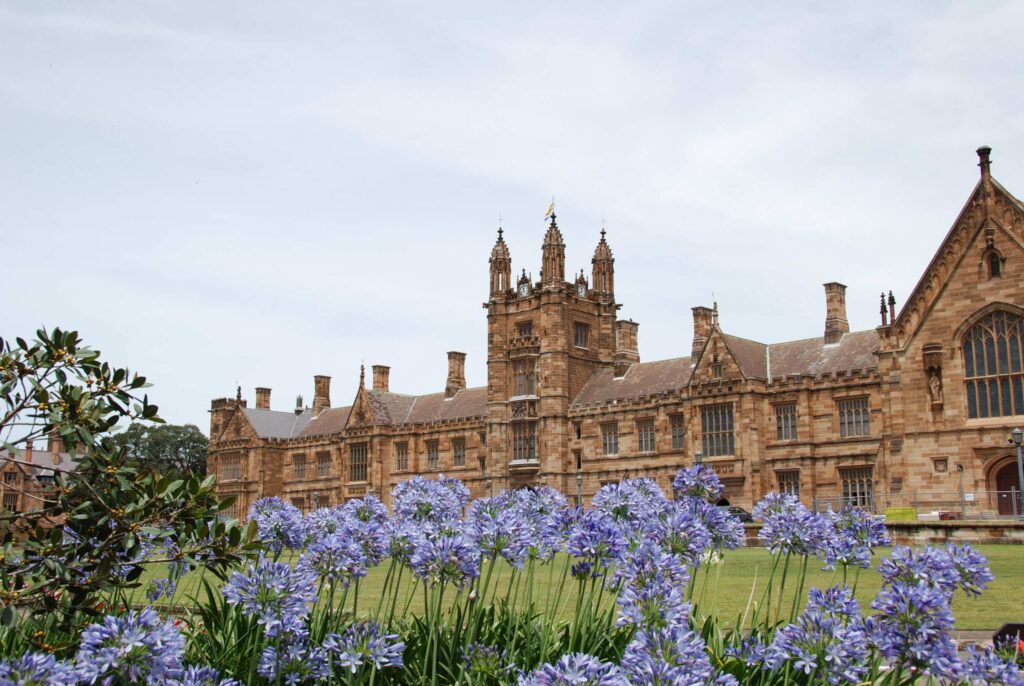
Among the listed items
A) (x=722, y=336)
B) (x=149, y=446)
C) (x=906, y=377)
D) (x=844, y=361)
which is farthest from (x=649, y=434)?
(x=149, y=446)

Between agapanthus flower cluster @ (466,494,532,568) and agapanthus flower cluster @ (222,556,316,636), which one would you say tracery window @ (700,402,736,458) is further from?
agapanthus flower cluster @ (222,556,316,636)

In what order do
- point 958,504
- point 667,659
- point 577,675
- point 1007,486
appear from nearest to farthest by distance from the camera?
point 577,675
point 667,659
point 958,504
point 1007,486

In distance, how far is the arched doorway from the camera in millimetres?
36281

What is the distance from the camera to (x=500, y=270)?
201 ft

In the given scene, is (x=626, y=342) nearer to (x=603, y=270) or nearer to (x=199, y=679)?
(x=603, y=270)

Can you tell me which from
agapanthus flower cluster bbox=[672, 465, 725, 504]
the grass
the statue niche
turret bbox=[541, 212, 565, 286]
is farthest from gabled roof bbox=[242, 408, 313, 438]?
agapanthus flower cluster bbox=[672, 465, 725, 504]

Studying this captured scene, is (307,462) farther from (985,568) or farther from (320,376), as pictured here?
(985,568)

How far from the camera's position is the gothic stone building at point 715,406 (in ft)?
129

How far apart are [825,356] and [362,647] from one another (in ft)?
148

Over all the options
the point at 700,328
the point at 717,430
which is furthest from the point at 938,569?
the point at 700,328

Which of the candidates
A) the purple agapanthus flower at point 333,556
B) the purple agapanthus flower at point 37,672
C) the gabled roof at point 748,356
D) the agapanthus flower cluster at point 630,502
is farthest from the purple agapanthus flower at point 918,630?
the gabled roof at point 748,356

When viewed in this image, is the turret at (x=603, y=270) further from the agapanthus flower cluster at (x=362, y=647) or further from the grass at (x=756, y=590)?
the agapanthus flower cluster at (x=362, y=647)

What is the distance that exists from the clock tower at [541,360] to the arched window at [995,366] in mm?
22755

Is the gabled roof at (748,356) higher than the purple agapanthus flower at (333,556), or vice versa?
the gabled roof at (748,356)
